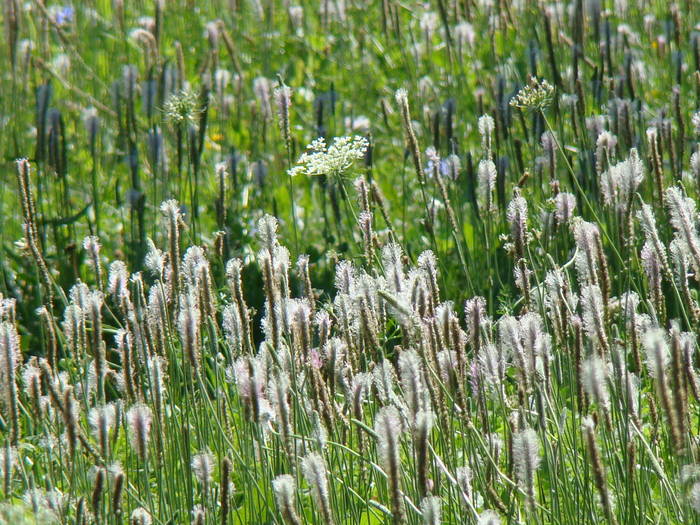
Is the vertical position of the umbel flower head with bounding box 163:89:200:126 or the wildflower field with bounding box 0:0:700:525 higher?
the umbel flower head with bounding box 163:89:200:126

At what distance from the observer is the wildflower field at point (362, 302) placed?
5.15 feet

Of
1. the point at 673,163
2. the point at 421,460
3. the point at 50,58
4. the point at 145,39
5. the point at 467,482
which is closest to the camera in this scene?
the point at 421,460

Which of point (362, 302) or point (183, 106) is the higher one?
point (183, 106)

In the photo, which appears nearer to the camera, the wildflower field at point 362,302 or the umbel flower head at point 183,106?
the wildflower field at point 362,302

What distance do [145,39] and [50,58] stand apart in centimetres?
207

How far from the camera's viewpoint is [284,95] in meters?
2.29

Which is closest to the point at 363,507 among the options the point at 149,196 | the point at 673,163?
the point at 673,163

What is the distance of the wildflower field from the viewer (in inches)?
61.8

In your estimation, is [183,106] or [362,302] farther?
[183,106]

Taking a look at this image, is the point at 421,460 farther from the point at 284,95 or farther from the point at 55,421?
the point at 284,95

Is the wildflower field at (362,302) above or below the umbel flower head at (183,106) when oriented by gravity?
below

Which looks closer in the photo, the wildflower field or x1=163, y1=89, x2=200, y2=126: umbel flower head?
A: the wildflower field

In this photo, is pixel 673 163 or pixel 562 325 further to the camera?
pixel 673 163

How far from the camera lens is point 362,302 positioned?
162 cm
